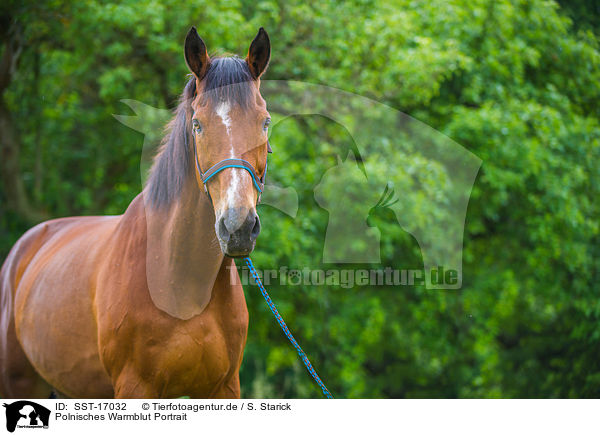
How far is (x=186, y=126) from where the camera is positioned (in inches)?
89.9

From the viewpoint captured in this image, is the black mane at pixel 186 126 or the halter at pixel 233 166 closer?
the halter at pixel 233 166

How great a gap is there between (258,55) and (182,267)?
0.95 meters

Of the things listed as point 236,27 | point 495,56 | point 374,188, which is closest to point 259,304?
point 374,188

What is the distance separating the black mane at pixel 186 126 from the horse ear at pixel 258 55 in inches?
1.6

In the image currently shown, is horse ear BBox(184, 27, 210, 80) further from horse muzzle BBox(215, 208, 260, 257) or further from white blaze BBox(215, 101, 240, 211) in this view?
horse muzzle BBox(215, 208, 260, 257)

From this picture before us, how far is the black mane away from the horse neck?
0.24 feet

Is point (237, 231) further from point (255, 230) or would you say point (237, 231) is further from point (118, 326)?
point (118, 326)

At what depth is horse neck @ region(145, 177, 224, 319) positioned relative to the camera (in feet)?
7.54

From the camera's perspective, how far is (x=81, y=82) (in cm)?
664

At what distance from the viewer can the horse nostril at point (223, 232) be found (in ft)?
6.08
